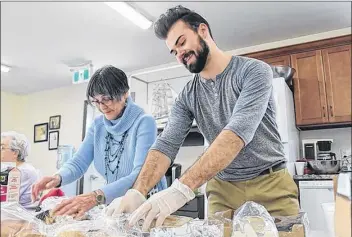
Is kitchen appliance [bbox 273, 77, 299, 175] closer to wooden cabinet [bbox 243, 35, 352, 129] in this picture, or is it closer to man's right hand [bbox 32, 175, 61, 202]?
wooden cabinet [bbox 243, 35, 352, 129]

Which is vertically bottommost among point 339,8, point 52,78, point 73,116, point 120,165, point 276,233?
point 276,233

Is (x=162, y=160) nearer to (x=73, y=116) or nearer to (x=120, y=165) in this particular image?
(x=120, y=165)

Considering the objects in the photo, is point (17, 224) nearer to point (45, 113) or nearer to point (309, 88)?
point (45, 113)

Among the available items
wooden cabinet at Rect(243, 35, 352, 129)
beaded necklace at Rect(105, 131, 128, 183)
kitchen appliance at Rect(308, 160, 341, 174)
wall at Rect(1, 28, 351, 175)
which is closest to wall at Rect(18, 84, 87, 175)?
wall at Rect(1, 28, 351, 175)

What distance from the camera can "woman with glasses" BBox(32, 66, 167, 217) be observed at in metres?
0.82

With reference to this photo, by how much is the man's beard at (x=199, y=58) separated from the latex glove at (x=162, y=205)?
0.34 metres

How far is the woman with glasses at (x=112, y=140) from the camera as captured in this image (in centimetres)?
82

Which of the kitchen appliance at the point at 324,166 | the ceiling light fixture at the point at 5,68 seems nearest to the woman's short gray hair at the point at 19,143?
the ceiling light fixture at the point at 5,68

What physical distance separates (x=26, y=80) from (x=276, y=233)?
594mm

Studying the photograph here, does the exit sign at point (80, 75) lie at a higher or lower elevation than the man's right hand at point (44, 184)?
higher

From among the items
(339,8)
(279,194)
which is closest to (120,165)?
(279,194)

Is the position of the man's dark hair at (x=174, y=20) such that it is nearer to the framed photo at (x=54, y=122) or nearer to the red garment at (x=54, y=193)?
the framed photo at (x=54, y=122)

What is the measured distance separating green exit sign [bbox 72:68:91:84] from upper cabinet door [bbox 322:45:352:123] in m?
2.17

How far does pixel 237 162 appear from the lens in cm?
90
